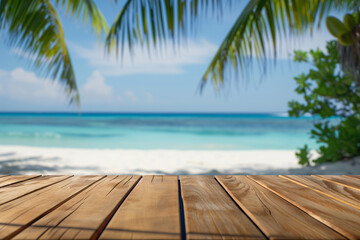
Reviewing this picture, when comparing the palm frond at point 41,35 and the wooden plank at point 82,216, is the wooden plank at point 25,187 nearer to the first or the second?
the wooden plank at point 82,216

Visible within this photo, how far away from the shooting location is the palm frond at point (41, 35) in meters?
2.34

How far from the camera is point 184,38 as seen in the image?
5.94 ft

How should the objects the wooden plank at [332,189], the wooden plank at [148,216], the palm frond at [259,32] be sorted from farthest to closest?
the palm frond at [259,32]
the wooden plank at [332,189]
the wooden plank at [148,216]

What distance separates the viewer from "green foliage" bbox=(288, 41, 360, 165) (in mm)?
4125

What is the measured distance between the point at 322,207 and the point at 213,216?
332 millimetres

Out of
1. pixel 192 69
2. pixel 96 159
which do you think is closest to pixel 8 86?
pixel 192 69

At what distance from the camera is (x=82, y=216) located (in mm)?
721

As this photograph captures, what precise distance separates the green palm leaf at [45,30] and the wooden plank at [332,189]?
90.6 inches

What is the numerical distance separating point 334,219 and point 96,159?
4932mm

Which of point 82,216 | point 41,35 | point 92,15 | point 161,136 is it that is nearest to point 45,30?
point 41,35

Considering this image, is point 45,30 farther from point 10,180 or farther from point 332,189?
point 332,189

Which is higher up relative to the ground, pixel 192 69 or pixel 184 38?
pixel 192 69

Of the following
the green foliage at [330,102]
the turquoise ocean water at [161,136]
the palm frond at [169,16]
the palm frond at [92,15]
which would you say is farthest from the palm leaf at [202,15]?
the turquoise ocean water at [161,136]

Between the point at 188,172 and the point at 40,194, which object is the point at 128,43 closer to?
the point at 40,194
